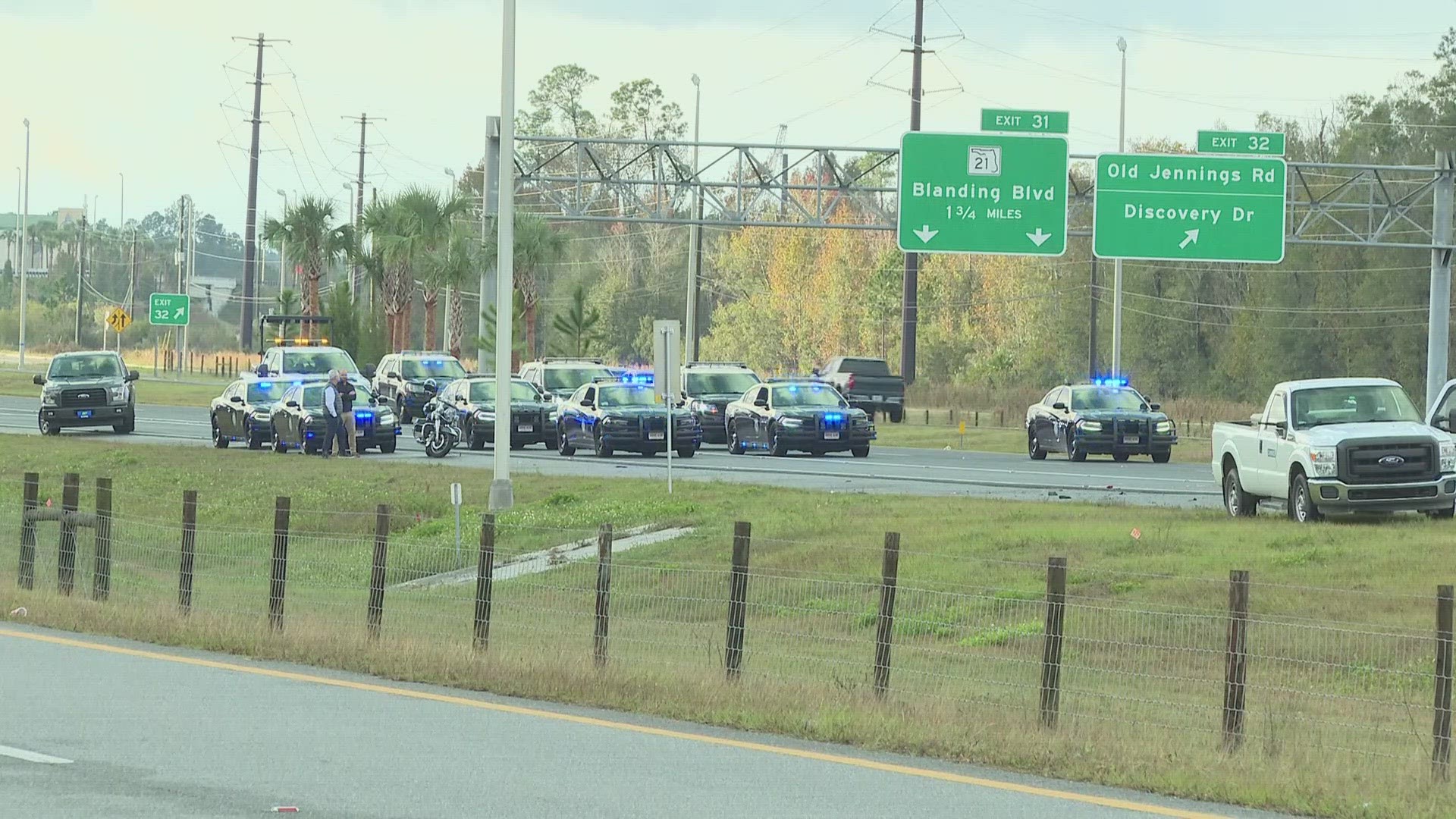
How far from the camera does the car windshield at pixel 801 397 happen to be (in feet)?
147

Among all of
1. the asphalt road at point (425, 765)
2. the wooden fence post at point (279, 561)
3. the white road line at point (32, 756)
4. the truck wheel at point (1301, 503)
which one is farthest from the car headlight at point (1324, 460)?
the white road line at point (32, 756)

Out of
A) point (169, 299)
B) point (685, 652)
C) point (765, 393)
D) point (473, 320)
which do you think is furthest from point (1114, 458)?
point (473, 320)

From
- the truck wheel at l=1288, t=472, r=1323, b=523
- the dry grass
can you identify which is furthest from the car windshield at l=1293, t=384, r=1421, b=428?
the dry grass

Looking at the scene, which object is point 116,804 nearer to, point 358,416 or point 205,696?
point 205,696

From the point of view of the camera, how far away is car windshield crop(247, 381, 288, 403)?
4522cm

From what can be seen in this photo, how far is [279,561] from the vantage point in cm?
1722

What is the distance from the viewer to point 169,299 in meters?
91.9

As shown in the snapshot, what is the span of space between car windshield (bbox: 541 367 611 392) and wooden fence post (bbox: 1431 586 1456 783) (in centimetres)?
3900

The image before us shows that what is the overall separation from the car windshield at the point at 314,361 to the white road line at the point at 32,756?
39.3 metres

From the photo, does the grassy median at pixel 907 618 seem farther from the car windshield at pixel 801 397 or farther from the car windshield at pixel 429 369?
the car windshield at pixel 429 369

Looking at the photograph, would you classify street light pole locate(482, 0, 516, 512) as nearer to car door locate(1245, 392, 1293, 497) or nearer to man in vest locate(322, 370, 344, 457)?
car door locate(1245, 392, 1293, 497)

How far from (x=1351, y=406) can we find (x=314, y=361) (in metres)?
30.7

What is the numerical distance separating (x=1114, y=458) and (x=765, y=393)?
7.37 m

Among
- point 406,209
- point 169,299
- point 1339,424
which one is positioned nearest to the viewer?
point 1339,424
